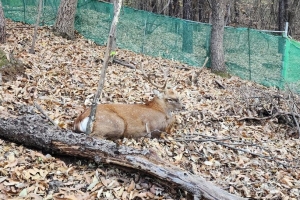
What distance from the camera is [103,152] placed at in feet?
14.2

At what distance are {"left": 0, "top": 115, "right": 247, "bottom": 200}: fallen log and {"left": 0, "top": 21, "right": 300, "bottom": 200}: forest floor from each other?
13cm

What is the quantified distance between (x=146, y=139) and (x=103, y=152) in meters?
1.59

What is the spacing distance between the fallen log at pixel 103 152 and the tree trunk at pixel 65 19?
7.52 m

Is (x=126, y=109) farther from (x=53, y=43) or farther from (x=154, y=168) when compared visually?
(x=53, y=43)

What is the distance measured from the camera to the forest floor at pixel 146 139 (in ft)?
13.6

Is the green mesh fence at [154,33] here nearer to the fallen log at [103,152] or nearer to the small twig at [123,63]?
the small twig at [123,63]

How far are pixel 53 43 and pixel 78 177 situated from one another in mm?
7142

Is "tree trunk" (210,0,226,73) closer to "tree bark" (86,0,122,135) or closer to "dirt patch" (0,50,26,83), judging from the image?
"dirt patch" (0,50,26,83)

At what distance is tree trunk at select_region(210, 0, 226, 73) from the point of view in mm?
12586

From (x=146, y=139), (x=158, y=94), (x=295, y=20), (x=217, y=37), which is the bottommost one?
(x=146, y=139)

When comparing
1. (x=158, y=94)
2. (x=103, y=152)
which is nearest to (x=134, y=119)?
(x=158, y=94)

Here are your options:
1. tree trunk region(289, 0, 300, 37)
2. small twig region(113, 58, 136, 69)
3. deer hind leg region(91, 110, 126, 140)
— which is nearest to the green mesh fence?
small twig region(113, 58, 136, 69)

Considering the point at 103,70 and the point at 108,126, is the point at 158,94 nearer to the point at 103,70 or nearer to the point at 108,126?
the point at 108,126

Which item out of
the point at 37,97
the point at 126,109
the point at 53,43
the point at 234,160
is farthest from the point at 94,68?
the point at 234,160
